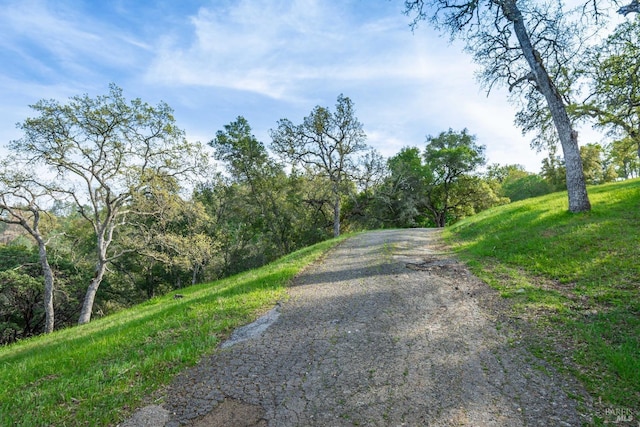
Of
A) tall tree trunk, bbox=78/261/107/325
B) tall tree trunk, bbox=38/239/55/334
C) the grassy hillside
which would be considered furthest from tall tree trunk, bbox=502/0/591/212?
tall tree trunk, bbox=38/239/55/334

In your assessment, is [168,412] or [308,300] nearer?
[168,412]

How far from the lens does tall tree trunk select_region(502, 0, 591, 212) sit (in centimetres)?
968

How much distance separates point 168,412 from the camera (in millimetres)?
3102

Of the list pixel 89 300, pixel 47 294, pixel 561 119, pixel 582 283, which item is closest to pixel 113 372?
pixel 582 283

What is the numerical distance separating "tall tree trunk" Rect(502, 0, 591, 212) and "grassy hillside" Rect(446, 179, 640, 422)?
1.77ft

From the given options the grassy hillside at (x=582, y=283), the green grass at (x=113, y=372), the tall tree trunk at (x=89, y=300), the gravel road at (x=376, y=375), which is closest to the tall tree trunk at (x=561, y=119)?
the grassy hillside at (x=582, y=283)

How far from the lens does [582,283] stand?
5.74 m

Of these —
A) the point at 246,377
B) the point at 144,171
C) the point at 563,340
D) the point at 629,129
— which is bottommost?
the point at 563,340

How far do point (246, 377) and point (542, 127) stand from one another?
17531mm

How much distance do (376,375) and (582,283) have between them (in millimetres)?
4769

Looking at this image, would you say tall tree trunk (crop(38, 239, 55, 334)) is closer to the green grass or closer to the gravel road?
the green grass

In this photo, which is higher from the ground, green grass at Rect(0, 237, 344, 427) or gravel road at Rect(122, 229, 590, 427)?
green grass at Rect(0, 237, 344, 427)

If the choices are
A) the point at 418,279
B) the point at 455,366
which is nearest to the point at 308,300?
the point at 418,279

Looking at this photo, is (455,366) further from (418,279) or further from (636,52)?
(636,52)
